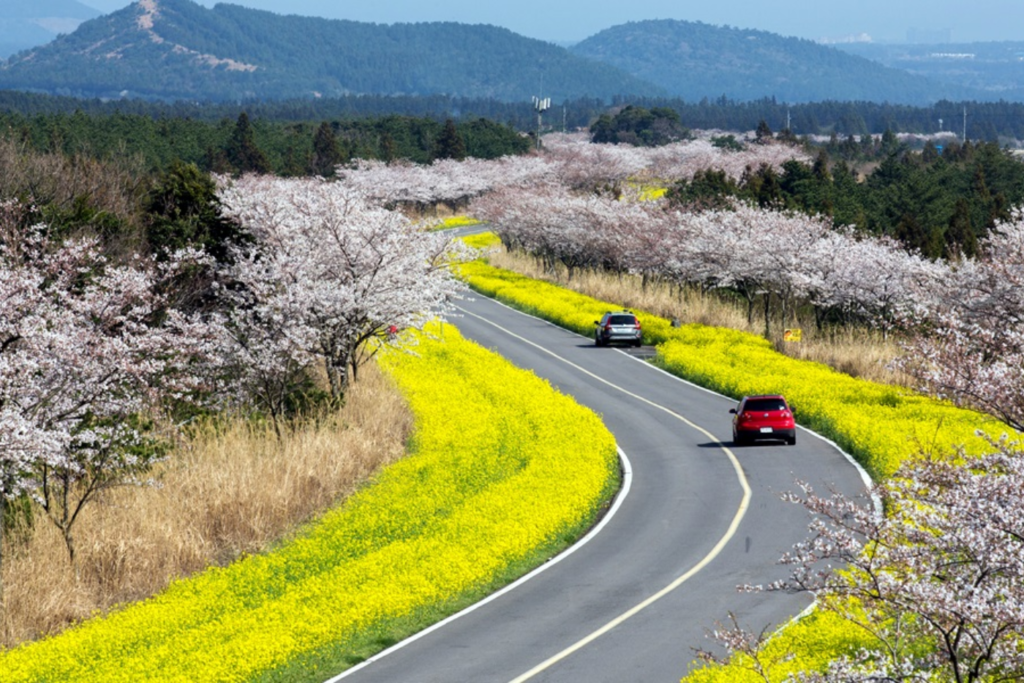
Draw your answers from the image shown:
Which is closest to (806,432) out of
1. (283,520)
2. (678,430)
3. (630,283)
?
(678,430)

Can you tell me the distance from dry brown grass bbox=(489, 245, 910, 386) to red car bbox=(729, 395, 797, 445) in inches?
110

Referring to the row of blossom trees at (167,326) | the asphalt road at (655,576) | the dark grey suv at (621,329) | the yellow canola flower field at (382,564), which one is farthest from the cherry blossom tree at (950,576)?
the dark grey suv at (621,329)

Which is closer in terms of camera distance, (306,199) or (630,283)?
(306,199)

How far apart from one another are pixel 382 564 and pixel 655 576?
4633mm

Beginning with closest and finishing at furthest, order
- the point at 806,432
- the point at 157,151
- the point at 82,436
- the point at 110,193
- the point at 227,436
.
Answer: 1. the point at 82,436
2. the point at 227,436
3. the point at 806,432
4. the point at 110,193
5. the point at 157,151

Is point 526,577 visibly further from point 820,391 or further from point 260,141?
point 260,141

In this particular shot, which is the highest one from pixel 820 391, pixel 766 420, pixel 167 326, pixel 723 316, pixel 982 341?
pixel 982 341

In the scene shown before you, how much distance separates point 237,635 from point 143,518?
24.7 feet

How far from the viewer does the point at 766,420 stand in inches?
1302

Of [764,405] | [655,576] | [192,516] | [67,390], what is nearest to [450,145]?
[764,405]

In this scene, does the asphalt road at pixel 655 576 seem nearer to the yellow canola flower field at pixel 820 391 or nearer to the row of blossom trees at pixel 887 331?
the yellow canola flower field at pixel 820 391

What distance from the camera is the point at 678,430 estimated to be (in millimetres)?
36500

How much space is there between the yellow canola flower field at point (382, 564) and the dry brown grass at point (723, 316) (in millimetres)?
9597

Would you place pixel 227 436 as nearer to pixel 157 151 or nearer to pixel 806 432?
pixel 806 432
